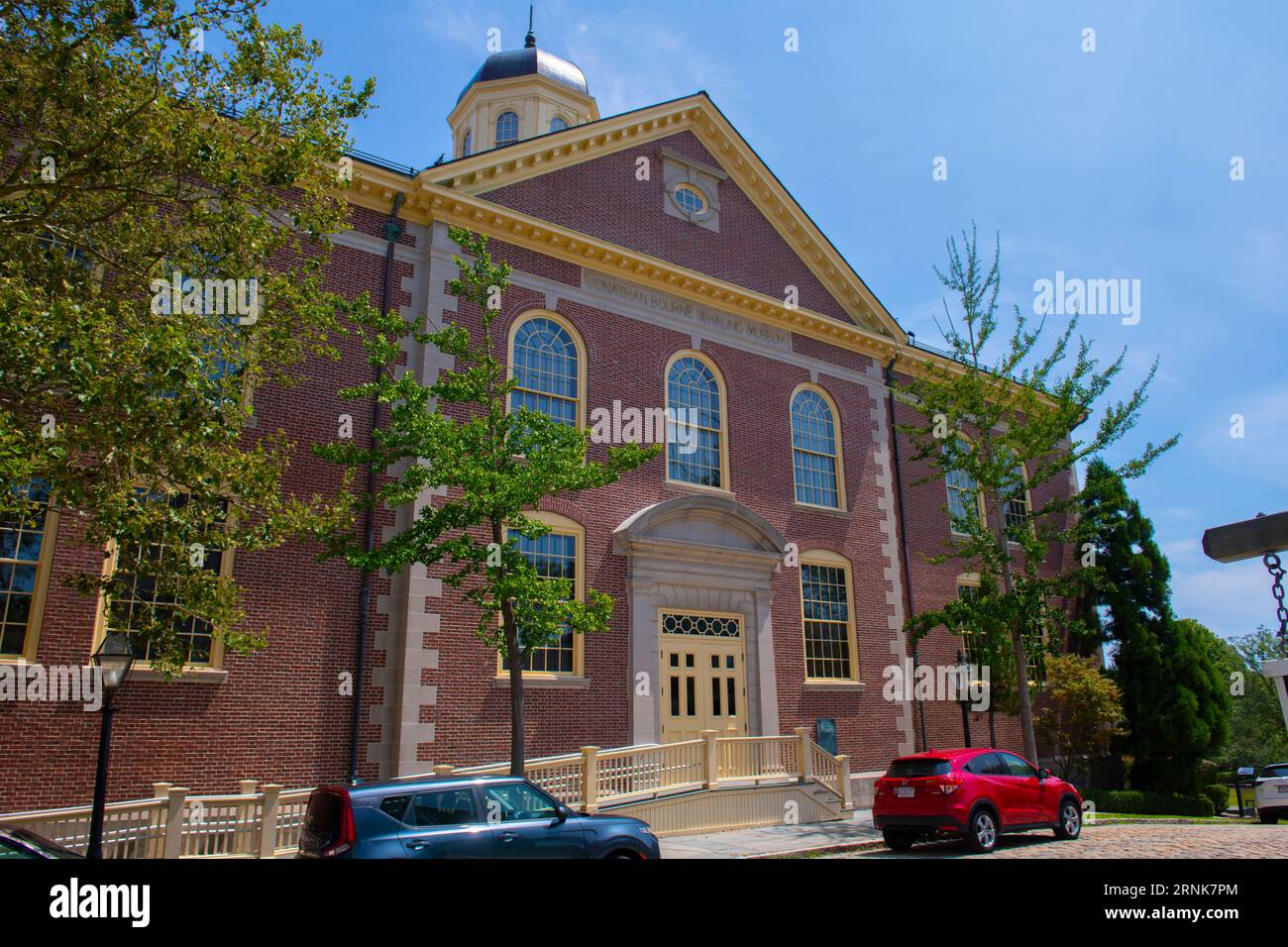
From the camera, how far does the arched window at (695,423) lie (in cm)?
2034

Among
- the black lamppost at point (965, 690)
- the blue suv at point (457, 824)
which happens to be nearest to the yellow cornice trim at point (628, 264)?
the black lamppost at point (965, 690)

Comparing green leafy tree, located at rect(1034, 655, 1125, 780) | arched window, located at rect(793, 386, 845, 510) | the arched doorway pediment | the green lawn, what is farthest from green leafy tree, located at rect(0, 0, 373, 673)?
green leafy tree, located at rect(1034, 655, 1125, 780)

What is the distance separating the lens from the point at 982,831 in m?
12.9

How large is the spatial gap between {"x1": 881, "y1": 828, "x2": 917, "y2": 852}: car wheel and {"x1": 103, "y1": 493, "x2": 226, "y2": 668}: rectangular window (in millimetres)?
9983

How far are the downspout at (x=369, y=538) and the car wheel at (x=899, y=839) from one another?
844cm

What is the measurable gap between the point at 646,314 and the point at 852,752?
1127 centimetres

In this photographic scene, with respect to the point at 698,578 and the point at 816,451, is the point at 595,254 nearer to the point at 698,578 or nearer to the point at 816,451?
the point at 698,578

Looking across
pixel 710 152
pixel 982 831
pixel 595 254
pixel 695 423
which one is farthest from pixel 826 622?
pixel 710 152

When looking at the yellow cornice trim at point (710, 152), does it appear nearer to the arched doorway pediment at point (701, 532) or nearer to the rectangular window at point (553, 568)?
the rectangular window at point (553, 568)

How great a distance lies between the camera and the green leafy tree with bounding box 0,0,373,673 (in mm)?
8516
